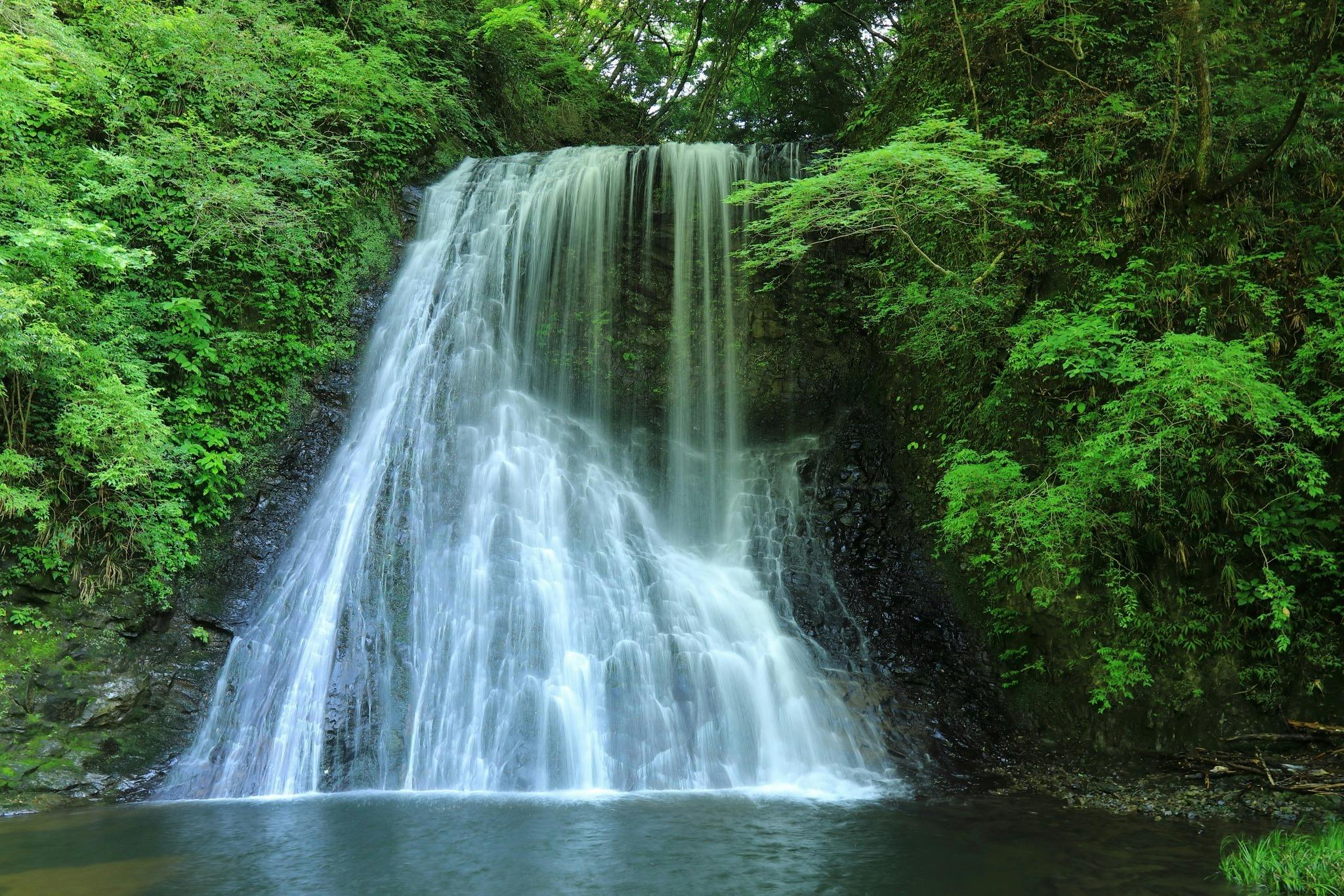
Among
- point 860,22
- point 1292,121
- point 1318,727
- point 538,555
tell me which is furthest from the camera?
point 860,22

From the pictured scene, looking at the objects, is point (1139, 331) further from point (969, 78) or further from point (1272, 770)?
point (1272, 770)

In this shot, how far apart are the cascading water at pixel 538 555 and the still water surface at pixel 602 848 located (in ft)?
2.46

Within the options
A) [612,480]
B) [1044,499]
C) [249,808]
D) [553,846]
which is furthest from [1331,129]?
[249,808]

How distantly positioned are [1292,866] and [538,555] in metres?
7.25

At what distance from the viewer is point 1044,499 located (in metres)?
7.24

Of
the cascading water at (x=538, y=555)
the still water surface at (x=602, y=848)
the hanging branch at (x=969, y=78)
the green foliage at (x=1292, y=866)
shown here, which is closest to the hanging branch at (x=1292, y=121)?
the hanging branch at (x=969, y=78)

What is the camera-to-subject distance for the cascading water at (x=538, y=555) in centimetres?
759

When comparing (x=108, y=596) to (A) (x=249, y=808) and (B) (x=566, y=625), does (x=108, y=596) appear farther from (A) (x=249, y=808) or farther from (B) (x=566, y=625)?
(B) (x=566, y=625)

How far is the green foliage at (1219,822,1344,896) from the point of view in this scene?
4.48m

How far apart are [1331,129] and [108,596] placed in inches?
511

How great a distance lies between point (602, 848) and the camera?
5.53 meters

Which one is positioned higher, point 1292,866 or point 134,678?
point 134,678

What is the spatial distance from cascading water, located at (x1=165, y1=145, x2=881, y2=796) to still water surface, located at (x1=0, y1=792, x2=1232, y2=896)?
0.75 metres

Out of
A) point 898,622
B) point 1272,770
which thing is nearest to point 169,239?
point 898,622
